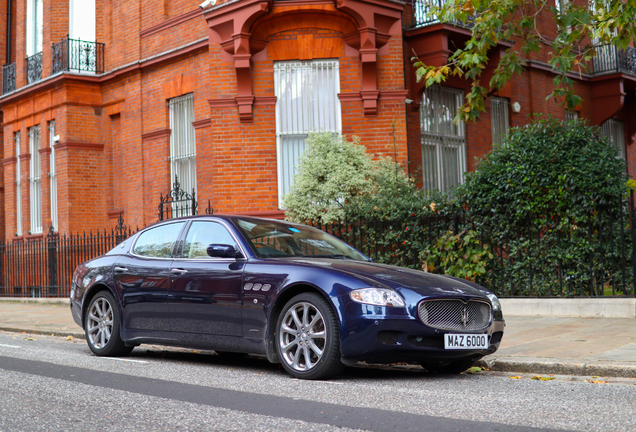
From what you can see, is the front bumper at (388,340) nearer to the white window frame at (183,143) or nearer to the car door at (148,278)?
the car door at (148,278)

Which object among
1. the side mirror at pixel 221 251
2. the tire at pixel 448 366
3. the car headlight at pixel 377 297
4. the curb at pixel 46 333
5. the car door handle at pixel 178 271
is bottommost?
the curb at pixel 46 333

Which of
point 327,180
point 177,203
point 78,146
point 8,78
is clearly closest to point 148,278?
point 327,180

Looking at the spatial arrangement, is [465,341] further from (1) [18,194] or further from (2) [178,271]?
(1) [18,194]

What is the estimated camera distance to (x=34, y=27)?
21344 millimetres

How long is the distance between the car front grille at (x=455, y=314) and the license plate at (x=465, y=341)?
0.26 feet

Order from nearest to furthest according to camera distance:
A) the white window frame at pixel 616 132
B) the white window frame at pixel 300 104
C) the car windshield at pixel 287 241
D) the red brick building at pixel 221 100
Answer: the car windshield at pixel 287 241 < the red brick building at pixel 221 100 < the white window frame at pixel 300 104 < the white window frame at pixel 616 132

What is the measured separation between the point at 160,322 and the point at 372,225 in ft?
18.4

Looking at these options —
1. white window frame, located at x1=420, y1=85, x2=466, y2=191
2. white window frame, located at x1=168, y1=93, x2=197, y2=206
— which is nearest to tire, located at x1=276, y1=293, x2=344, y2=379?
white window frame, located at x1=420, y1=85, x2=466, y2=191

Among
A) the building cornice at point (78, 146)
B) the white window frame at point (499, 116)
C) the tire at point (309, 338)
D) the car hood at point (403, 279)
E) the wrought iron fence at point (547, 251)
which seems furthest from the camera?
the building cornice at point (78, 146)

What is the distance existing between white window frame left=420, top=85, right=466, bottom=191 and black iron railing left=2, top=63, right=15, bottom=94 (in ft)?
42.6

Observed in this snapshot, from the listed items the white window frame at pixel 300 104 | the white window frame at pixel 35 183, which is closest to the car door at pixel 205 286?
the white window frame at pixel 300 104

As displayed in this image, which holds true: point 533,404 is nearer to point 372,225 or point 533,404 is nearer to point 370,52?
point 372,225

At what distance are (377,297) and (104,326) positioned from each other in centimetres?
366

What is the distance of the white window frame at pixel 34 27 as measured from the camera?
69.4 feet
